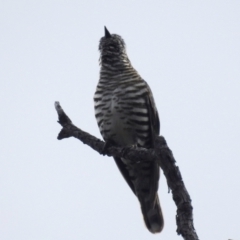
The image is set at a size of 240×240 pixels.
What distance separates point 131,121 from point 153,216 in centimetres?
166

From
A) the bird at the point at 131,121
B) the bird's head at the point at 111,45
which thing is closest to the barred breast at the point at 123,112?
the bird at the point at 131,121

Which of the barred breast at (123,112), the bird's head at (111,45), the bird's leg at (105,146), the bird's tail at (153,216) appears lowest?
the bird's tail at (153,216)

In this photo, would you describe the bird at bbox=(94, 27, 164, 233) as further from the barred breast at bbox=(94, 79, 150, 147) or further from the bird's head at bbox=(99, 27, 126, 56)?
the bird's head at bbox=(99, 27, 126, 56)

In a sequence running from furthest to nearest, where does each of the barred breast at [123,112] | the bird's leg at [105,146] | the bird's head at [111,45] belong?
the bird's head at [111,45], the barred breast at [123,112], the bird's leg at [105,146]

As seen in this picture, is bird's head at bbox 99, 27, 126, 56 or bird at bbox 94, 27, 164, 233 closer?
bird at bbox 94, 27, 164, 233

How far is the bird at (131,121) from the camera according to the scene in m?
10.1

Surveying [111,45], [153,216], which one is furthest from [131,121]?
[111,45]

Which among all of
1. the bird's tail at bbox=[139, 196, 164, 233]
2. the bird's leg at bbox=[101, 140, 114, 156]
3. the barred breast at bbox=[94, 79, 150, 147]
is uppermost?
the barred breast at bbox=[94, 79, 150, 147]

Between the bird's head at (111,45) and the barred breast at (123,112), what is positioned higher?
the bird's head at (111,45)

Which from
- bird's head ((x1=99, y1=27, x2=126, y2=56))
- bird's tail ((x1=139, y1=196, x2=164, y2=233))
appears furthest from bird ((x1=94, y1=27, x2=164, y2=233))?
bird's head ((x1=99, y1=27, x2=126, y2=56))

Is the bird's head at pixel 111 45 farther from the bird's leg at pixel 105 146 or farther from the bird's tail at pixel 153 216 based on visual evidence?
the bird's tail at pixel 153 216

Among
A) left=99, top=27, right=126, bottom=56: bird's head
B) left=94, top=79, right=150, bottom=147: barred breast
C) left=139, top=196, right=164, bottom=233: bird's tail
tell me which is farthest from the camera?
left=99, top=27, right=126, bottom=56: bird's head

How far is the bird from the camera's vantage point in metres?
10.1

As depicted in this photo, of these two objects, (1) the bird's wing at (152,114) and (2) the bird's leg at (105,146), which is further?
(1) the bird's wing at (152,114)
